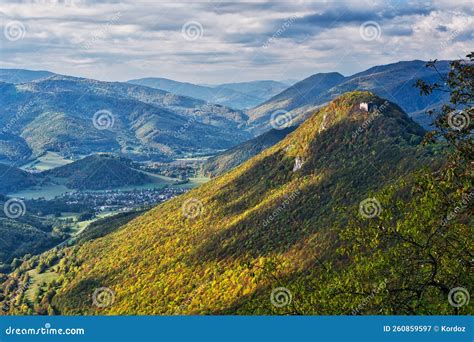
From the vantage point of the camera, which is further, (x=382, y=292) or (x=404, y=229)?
(x=404, y=229)

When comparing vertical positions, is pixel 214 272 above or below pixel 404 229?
below

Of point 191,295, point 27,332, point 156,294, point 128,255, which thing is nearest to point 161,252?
point 128,255

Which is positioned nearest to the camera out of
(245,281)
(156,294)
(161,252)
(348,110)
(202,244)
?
(245,281)

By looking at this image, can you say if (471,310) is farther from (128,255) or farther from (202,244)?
(128,255)

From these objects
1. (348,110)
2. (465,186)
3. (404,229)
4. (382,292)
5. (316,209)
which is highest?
(348,110)

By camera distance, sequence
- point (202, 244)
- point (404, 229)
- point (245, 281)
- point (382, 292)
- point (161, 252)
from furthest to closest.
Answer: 1. point (161, 252)
2. point (202, 244)
3. point (245, 281)
4. point (404, 229)
5. point (382, 292)

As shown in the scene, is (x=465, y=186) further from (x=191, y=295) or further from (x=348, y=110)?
(x=348, y=110)
